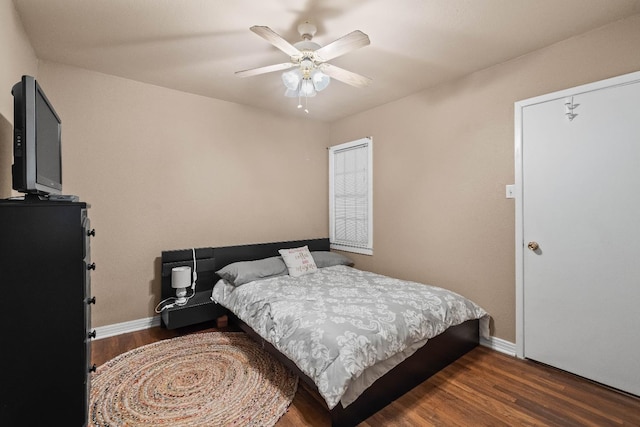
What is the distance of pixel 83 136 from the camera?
9.02 ft

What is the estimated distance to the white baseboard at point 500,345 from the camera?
2547 millimetres

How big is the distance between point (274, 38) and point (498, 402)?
2725 mm

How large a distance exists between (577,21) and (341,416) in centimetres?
303

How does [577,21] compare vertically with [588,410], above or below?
above

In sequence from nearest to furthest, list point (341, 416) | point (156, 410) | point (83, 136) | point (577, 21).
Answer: point (341, 416), point (156, 410), point (577, 21), point (83, 136)

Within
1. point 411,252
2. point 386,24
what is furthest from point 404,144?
point 386,24

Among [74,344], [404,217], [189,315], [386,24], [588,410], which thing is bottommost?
[588,410]

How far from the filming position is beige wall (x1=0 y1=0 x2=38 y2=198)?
5.53ft

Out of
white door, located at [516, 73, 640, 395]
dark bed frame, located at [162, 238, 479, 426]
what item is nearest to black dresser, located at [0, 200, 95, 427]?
dark bed frame, located at [162, 238, 479, 426]

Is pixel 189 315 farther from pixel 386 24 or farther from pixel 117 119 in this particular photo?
pixel 386 24

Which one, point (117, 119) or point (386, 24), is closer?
point (386, 24)

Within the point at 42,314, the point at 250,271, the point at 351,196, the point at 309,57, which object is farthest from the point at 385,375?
the point at 351,196

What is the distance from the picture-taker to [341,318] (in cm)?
203

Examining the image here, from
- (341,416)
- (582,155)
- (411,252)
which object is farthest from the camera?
(411,252)
